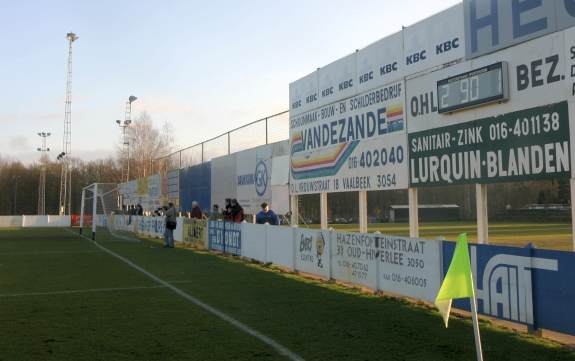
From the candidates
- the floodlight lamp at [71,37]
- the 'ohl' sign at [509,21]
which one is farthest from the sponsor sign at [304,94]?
the floodlight lamp at [71,37]

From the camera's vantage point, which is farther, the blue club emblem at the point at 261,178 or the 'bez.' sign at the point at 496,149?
the blue club emblem at the point at 261,178

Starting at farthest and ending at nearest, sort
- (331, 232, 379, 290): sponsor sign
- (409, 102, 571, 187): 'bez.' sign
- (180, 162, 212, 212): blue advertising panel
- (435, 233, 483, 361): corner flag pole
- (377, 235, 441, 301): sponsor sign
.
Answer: (180, 162, 212, 212): blue advertising panel
(331, 232, 379, 290): sponsor sign
(377, 235, 441, 301): sponsor sign
(409, 102, 571, 187): 'bez.' sign
(435, 233, 483, 361): corner flag pole

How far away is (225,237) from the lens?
755 inches

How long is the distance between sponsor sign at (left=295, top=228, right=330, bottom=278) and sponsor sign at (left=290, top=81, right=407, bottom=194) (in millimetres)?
1816

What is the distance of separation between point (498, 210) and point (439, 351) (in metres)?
47.9

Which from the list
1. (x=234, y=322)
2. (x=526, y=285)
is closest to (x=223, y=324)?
(x=234, y=322)

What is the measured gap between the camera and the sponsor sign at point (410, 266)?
8.80m

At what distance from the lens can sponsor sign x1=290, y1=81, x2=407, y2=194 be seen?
12.5m

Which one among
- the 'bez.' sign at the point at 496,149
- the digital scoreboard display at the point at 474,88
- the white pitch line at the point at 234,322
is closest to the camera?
the white pitch line at the point at 234,322

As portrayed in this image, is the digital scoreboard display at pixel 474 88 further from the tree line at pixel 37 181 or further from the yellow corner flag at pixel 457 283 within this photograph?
the tree line at pixel 37 181

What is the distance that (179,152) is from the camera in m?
33.7

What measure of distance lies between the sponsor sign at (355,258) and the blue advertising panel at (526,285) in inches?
108

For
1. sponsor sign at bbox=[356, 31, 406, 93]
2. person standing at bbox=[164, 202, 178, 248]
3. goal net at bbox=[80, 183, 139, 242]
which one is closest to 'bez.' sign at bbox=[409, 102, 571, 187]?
sponsor sign at bbox=[356, 31, 406, 93]

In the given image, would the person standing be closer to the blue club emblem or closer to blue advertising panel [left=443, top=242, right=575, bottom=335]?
the blue club emblem
